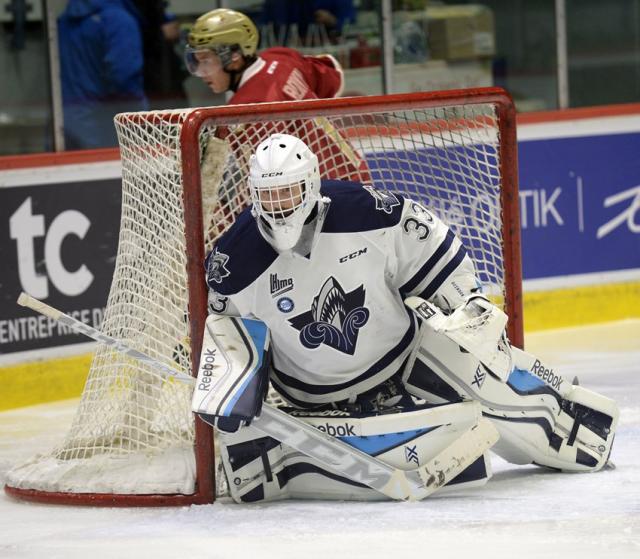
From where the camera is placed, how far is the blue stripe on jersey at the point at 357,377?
3.49 meters

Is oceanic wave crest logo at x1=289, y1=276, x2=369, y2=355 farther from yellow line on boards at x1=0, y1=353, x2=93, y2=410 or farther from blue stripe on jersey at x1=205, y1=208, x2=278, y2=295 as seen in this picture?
yellow line on boards at x1=0, y1=353, x2=93, y2=410

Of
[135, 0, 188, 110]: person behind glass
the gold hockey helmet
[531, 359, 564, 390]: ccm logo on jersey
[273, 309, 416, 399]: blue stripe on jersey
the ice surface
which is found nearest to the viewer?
the ice surface

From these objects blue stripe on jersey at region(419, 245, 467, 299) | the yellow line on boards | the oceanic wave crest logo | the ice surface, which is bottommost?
the yellow line on boards

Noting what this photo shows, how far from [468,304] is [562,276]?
2905 mm

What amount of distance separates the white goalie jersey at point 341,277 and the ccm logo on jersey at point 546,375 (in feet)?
1.23

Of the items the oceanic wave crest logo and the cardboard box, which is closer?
the oceanic wave crest logo

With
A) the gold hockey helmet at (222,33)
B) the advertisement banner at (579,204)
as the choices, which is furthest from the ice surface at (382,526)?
the advertisement banner at (579,204)

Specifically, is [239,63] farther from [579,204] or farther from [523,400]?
[579,204]

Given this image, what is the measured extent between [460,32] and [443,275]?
3.09 m

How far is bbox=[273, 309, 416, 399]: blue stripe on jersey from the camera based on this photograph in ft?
11.4

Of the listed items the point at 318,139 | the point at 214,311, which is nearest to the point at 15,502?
the point at 214,311

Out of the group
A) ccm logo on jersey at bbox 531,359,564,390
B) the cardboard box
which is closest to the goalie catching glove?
ccm logo on jersey at bbox 531,359,564,390

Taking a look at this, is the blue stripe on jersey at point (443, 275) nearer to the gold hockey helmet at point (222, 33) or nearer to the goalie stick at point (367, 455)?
the goalie stick at point (367, 455)

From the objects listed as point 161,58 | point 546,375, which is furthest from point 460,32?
point 546,375
